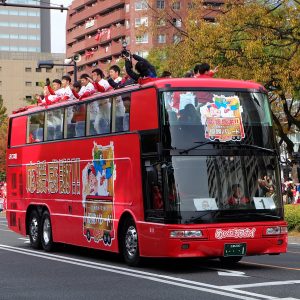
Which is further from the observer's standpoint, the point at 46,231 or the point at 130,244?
the point at 46,231

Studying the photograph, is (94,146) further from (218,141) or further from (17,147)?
(17,147)

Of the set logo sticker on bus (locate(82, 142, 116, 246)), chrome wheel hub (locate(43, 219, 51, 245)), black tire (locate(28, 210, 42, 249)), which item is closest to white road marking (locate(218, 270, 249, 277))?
logo sticker on bus (locate(82, 142, 116, 246))

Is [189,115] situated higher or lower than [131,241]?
higher

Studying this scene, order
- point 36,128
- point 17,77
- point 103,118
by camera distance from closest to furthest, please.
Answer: point 103,118 < point 36,128 < point 17,77

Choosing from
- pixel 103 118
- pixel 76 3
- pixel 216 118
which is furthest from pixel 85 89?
pixel 76 3

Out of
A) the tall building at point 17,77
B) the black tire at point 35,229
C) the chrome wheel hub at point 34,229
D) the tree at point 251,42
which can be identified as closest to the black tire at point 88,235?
the black tire at point 35,229

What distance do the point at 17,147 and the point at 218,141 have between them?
8.96 m

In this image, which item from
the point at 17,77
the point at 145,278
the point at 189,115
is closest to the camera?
the point at 145,278

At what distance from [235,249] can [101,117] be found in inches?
169

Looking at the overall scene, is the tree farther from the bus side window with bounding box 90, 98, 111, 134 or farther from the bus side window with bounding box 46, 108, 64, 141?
the bus side window with bounding box 90, 98, 111, 134

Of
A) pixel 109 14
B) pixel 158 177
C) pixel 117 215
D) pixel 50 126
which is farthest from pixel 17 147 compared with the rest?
pixel 109 14

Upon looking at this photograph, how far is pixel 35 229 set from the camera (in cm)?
2186

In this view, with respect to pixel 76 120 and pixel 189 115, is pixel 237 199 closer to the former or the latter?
pixel 189 115

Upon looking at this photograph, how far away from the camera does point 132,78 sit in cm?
1681
